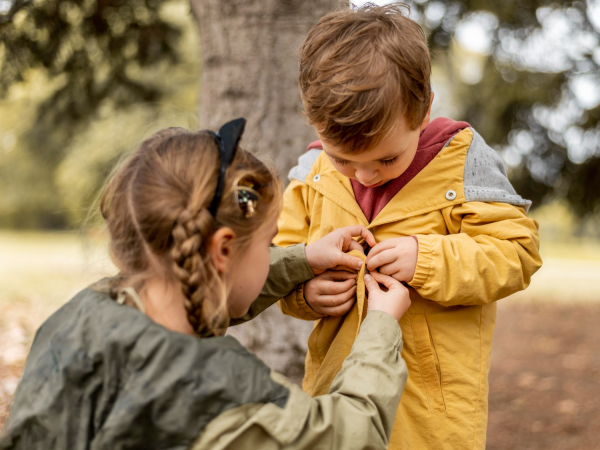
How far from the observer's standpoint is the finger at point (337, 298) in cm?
195

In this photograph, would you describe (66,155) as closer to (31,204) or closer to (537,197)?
(31,204)

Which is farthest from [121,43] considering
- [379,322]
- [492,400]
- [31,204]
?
[31,204]

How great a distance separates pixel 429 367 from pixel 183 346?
0.91 meters

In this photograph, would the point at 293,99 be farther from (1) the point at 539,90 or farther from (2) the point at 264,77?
(1) the point at 539,90

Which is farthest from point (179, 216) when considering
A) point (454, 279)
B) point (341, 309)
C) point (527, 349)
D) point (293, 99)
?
point (527, 349)

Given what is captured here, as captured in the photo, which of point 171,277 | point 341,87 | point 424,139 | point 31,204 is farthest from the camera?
point 31,204

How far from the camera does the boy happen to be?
1700 mm

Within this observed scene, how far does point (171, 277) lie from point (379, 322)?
2.06ft

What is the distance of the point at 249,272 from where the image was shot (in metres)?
1.64

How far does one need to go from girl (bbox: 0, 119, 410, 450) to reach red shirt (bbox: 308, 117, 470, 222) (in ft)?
1.53

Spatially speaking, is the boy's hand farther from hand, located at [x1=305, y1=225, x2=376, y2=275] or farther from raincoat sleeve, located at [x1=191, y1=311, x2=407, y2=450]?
raincoat sleeve, located at [x1=191, y1=311, x2=407, y2=450]

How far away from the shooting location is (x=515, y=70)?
5.89 m

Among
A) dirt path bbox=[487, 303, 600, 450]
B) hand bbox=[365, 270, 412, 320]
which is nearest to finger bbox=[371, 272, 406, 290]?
hand bbox=[365, 270, 412, 320]

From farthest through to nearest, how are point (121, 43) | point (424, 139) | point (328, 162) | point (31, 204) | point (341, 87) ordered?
point (31, 204) < point (121, 43) < point (328, 162) < point (424, 139) < point (341, 87)
